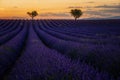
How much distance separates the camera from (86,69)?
163 inches

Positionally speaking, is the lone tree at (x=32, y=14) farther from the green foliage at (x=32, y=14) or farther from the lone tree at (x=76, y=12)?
the lone tree at (x=76, y=12)

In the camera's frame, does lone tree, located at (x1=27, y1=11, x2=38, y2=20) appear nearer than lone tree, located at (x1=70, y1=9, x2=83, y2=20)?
No

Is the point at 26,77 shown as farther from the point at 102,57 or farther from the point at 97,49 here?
the point at 97,49

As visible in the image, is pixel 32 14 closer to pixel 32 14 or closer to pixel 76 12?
pixel 32 14

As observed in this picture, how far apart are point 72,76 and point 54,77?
26 centimetres

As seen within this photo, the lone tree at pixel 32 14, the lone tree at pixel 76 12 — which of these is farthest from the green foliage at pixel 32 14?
the lone tree at pixel 76 12

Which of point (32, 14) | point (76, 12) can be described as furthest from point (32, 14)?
point (76, 12)

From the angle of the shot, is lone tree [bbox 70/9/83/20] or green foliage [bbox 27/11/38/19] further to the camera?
green foliage [bbox 27/11/38/19]

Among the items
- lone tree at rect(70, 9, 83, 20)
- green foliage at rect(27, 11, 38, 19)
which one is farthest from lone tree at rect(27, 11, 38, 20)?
lone tree at rect(70, 9, 83, 20)

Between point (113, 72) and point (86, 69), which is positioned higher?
point (86, 69)

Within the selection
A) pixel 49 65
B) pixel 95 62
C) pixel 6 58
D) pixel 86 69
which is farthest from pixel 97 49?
pixel 6 58

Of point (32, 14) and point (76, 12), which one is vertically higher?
point (76, 12)

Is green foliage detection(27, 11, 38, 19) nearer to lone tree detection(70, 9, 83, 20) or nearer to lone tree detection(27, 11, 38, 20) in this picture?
lone tree detection(27, 11, 38, 20)

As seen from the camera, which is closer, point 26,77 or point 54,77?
point 54,77
